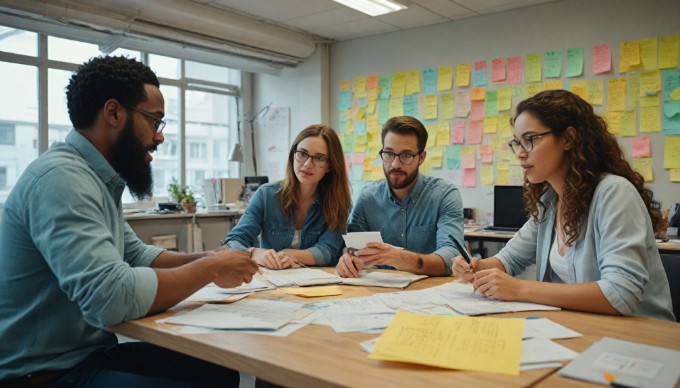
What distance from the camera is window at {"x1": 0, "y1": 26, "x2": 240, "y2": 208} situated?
4641 mm

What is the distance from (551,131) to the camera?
1.57 meters

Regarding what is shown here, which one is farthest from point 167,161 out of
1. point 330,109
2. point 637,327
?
point 637,327

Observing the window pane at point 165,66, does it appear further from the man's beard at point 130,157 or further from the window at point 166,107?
the man's beard at point 130,157

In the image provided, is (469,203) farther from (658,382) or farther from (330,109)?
(658,382)

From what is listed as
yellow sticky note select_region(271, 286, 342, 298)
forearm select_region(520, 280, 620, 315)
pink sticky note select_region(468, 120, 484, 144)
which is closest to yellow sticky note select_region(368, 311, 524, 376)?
forearm select_region(520, 280, 620, 315)

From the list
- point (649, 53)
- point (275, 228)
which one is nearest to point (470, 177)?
point (649, 53)

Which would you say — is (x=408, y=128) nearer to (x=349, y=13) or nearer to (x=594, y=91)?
(x=594, y=91)

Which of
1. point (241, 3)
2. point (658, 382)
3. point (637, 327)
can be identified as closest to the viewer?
point (658, 382)

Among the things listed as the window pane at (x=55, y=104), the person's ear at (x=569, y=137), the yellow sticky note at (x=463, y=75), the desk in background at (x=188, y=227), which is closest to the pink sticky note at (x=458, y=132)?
the yellow sticky note at (x=463, y=75)

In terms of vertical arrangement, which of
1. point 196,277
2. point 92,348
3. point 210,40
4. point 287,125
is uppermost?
point 210,40

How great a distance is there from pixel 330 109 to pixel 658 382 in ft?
16.8

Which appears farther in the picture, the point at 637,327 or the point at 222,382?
the point at 222,382

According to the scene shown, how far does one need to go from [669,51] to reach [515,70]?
1.12m

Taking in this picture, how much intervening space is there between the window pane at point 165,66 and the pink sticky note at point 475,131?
10.7 ft
